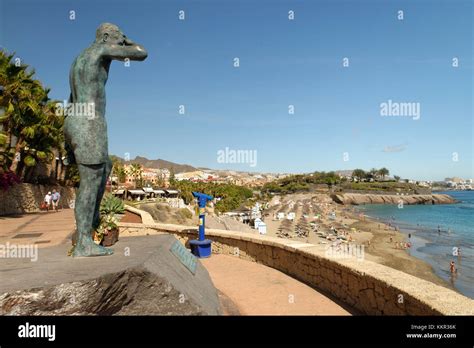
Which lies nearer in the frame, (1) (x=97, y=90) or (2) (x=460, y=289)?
(1) (x=97, y=90)

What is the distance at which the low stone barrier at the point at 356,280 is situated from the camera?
3234 mm

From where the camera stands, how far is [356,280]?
4461 mm

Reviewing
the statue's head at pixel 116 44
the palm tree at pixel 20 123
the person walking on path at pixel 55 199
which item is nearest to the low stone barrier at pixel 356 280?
the statue's head at pixel 116 44

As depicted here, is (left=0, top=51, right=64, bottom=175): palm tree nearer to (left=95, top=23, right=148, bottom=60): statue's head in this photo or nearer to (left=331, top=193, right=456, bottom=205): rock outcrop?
(left=95, top=23, right=148, bottom=60): statue's head

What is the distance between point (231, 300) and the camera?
16.1ft

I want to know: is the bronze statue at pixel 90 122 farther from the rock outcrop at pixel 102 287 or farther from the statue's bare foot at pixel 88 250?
the rock outcrop at pixel 102 287

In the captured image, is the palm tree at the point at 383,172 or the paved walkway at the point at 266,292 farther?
the palm tree at the point at 383,172

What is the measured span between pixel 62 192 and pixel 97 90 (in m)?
23.9

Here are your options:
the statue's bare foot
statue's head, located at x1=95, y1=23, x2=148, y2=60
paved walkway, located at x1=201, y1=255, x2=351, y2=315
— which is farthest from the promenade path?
statue's head, located at x1=95, y1=23, x2=148, y2=60

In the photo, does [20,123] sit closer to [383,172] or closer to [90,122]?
[90,122]

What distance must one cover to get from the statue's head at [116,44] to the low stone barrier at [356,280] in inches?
160
